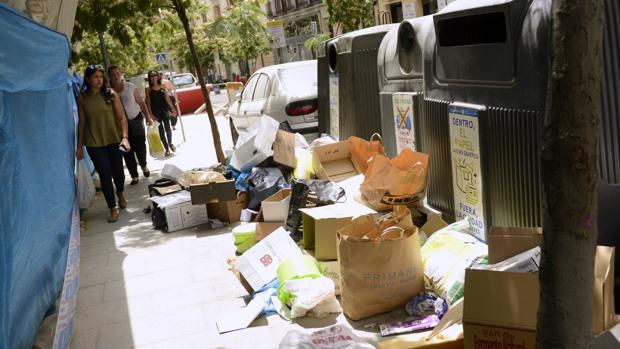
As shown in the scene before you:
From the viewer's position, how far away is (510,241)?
10.5ft

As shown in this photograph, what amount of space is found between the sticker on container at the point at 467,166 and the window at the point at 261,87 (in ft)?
19.8

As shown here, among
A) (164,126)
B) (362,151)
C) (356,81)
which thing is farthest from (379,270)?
(164,126)

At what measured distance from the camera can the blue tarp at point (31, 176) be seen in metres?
3.48

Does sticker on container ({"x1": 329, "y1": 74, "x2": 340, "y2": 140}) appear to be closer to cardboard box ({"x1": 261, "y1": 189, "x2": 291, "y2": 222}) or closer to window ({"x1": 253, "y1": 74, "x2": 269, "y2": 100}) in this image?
cardboard box ({"x1": 261, "y1": 189, "x2": 291, "y2": 222})

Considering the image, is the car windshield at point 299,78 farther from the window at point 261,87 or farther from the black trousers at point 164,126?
the black trousers at point 164,126

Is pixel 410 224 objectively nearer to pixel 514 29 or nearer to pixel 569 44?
pixel 514 29

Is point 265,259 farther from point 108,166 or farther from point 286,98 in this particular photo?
point 286,98

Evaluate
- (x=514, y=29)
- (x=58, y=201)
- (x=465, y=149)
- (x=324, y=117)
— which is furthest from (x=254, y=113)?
(x=514, y=29)

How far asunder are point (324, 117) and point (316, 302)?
4.52 meters

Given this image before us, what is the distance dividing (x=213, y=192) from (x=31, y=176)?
253cm

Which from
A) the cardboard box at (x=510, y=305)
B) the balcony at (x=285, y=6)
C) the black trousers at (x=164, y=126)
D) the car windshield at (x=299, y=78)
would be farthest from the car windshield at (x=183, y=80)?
the cardboard box at (x=510, y=305)

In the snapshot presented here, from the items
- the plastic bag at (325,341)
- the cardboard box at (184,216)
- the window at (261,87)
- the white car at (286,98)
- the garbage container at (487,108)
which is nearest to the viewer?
the plastic bag at (325,341)

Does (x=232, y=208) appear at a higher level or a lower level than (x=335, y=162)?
lower

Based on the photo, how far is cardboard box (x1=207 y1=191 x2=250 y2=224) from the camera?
682 centimetres
